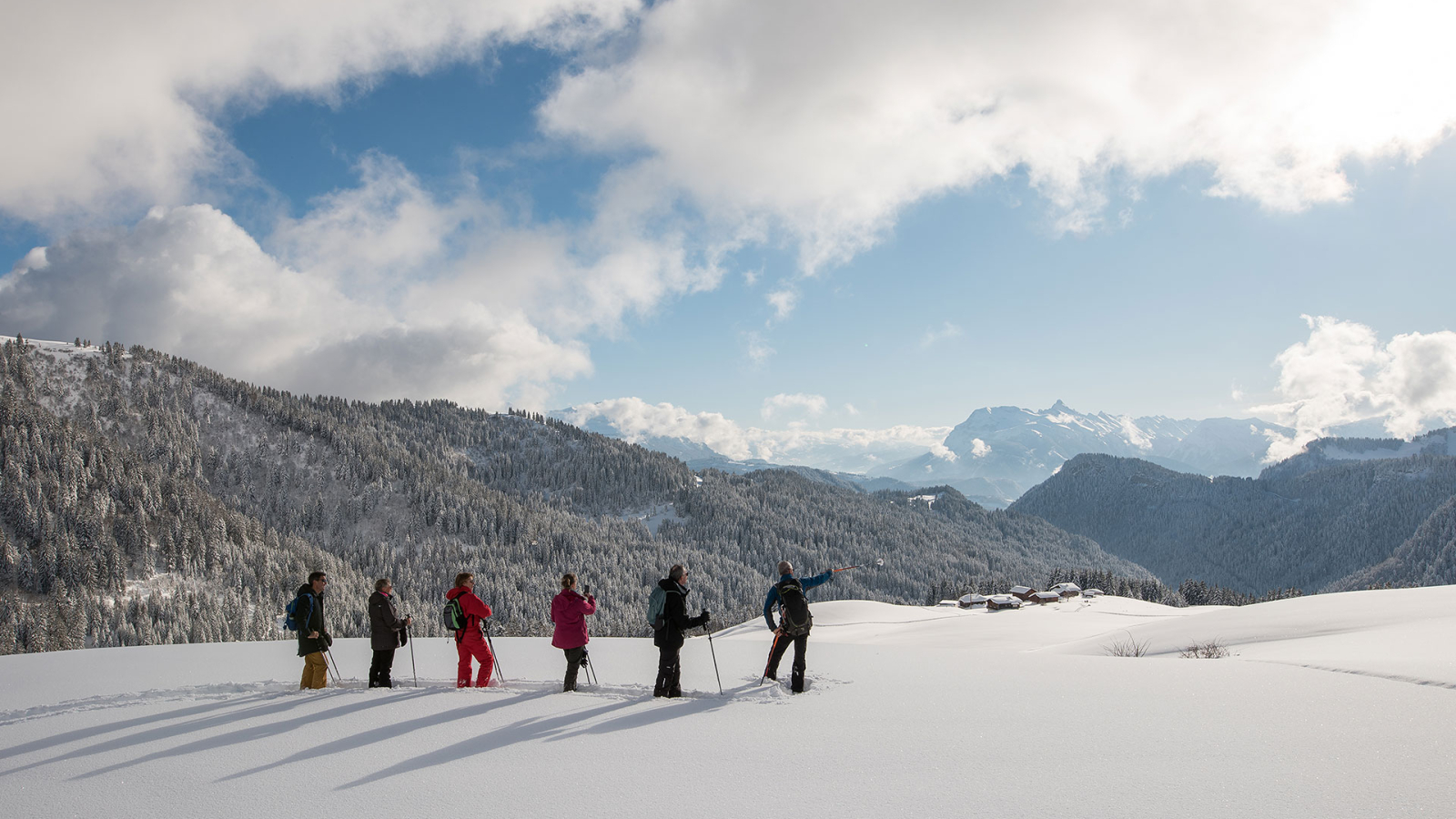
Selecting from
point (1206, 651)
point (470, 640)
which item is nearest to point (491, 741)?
point (470, 640)

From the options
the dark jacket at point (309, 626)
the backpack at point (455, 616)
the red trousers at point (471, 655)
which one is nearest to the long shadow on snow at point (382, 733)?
the red trousers at point (471, 655)

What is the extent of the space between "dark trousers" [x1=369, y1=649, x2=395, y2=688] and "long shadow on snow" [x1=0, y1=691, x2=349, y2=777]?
1.07 meters

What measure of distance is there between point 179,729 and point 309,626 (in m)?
3.10

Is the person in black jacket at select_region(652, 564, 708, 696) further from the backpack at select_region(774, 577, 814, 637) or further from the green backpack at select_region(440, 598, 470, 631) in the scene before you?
the green backpack at select_region(440, 598, 470, 631)

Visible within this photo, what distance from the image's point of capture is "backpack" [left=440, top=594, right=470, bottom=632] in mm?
12242

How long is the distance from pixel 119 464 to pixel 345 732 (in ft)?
543

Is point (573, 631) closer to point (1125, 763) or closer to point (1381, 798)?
point (1125, 763)

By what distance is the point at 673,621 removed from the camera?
1120 cm

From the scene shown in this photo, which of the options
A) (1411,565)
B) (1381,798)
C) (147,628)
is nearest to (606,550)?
(147,628)

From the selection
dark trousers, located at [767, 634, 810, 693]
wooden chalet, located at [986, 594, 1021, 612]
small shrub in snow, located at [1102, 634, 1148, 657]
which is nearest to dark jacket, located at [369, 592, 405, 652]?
dark trousers, located at [767, 634, 810, 693]

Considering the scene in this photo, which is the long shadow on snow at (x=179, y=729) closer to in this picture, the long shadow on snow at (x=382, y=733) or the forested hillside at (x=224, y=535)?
the long shadow on snow at (x=382, y=733)

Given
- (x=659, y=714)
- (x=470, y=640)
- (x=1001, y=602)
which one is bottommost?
(x=1001, y=602)

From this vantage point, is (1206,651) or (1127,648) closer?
(1206,651)

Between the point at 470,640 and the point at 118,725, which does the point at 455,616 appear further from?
the point at 118,725
